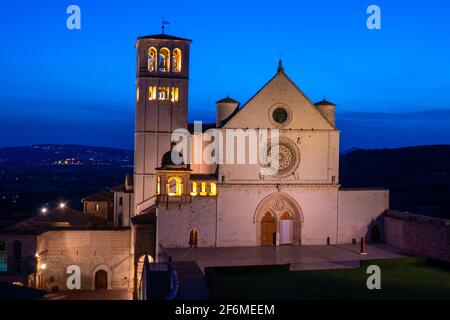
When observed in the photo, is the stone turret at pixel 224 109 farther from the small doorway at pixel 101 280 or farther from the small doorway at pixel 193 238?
the small doorway at pixel 101 280

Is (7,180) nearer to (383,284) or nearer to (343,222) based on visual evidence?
(343,222)

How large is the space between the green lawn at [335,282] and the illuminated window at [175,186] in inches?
350

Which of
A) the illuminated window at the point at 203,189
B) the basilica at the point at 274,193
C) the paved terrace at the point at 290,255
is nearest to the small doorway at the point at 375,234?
the basilica at the point at 274,193

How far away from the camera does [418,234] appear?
33.9 metres

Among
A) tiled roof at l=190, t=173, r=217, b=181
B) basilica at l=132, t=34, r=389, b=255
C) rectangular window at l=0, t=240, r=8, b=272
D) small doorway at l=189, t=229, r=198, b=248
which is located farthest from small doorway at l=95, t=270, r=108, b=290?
tiled roof at l=190, t=173, r=217, b=181

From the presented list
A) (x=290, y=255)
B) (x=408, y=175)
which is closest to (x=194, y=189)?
(x=290, y=255)

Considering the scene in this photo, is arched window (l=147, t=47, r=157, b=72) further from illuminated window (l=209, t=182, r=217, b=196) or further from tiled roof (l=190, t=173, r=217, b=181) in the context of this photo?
illuminated window (l=209, t=182, r=217, b=196)

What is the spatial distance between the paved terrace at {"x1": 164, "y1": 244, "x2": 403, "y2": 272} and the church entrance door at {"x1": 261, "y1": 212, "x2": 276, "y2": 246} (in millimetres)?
779

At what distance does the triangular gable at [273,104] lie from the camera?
36.0 metres

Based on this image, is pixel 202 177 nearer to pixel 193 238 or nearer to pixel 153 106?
pixel 193 238

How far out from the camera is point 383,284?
2650cm

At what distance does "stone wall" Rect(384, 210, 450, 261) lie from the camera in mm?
31547

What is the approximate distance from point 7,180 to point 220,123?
112m
